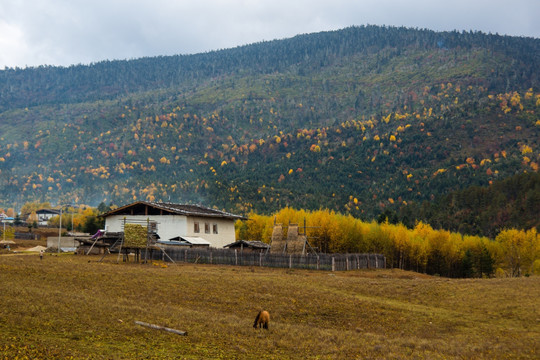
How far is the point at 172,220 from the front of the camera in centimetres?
7625

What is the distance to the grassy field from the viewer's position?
74.6 ft

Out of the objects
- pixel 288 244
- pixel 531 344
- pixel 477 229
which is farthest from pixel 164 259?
pixel 477 229

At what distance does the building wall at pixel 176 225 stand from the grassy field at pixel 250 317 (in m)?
28.7

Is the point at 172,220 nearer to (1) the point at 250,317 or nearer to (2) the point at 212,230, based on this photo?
(2) the point at 212,230

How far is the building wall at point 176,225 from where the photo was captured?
249ft

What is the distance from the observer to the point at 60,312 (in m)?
26.0

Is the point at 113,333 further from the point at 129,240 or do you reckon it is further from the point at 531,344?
the point at 129,240

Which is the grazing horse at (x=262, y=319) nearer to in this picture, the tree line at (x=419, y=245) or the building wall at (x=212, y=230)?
the building wall at (x=212, y=230)

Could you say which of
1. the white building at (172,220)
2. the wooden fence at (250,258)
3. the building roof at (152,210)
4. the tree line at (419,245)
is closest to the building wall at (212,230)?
the white building at (172,220)

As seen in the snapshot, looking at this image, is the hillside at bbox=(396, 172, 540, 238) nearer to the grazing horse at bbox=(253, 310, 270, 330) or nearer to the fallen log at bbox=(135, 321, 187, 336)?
the grazing horse at bbox=(253, 310, 270, 330)

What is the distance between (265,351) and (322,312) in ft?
41.1

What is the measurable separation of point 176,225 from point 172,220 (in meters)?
0.90

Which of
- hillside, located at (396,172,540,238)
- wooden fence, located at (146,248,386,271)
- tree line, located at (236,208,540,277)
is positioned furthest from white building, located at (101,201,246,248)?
hillside, located at (396,172,540,238)

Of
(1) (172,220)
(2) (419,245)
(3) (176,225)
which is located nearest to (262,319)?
(3) (176,225)
